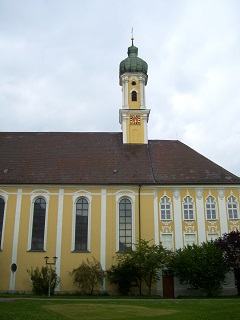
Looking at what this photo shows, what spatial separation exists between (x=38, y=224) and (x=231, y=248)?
15.3 metres

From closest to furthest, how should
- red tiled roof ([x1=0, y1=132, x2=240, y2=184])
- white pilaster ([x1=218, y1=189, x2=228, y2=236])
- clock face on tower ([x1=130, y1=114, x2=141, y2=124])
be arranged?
white pilaster ([x1=218, y1=189, x2=228, y2=236]), red tiled roof ([x1=0, y1=132, x2=240, y2=184]), clock face on tower ([x1=130, y1=114, x2=141, y2=124])

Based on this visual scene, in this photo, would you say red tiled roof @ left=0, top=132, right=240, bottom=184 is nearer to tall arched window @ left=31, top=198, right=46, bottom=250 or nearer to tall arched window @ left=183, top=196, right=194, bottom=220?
tall arched window @ left=183, top=196, right=194, bottom=220

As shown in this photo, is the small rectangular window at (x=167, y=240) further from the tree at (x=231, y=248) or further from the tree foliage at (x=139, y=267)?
the tree at (x=231, y=248)

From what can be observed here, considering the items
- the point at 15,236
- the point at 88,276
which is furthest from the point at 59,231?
→ the point at 88,276

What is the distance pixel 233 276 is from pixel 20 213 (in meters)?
17.7

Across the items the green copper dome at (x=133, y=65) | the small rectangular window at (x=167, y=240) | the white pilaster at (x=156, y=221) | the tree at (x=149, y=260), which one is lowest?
the tree at (x=149, y=260)

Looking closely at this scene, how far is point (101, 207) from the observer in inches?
1222

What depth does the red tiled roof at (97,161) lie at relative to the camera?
1249 inches

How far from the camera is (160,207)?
31.0 meters

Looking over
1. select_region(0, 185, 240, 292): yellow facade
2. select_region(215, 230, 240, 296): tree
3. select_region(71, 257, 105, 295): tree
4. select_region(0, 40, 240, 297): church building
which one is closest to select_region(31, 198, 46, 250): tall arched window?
select_region(0, 40, 240, 297): church building

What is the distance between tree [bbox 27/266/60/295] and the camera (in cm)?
2773

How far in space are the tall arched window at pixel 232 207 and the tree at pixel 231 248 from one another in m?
2.89

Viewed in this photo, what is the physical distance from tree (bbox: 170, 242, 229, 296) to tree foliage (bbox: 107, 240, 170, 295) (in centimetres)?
143

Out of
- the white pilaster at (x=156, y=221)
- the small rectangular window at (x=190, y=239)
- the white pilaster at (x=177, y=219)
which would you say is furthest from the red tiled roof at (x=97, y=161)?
the small rectangular window at (x=190, y=239)
